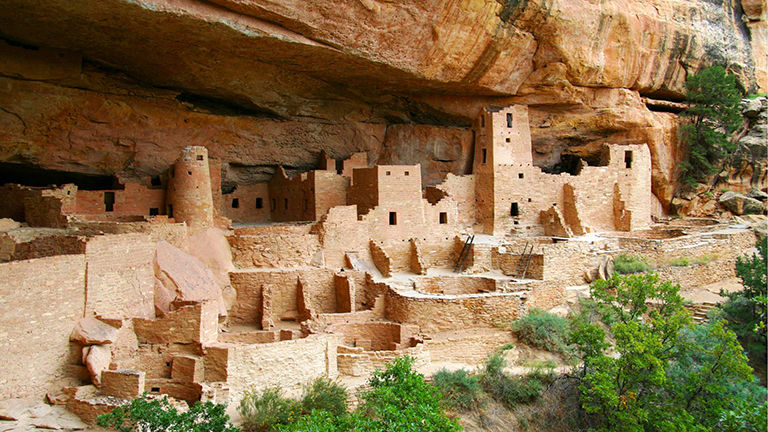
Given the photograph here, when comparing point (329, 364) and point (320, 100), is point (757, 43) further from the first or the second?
point (329, 364)

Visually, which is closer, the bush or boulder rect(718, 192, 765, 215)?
the bush

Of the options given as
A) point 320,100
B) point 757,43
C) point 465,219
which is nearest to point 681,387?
point 465,219

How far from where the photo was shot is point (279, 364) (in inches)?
443

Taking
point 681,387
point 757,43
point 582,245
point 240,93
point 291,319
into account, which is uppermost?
point 757,43

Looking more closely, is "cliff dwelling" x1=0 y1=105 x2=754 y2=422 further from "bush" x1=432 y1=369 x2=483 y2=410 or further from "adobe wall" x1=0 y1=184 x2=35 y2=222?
"bush" x1=432 y1=369 x2=483 y2=410

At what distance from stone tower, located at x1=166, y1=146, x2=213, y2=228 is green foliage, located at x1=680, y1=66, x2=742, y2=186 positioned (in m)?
16.2

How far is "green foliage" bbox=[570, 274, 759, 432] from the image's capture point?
34.3ft

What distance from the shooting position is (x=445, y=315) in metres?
13.8

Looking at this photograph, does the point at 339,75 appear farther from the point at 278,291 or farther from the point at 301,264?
the point at 278,291

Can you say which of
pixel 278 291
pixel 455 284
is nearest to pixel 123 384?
pixel 278 291

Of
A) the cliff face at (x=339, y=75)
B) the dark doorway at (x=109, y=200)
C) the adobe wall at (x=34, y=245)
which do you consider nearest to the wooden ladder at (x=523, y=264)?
the cliff face at (x=339, y=75)

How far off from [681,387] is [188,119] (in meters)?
13.9

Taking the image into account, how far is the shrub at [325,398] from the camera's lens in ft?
35.0

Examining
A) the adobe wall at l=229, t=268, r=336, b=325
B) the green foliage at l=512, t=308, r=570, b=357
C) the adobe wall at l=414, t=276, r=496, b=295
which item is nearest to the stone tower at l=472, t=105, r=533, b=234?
the adobe wall at l=414, t=276, r=496, b=295
